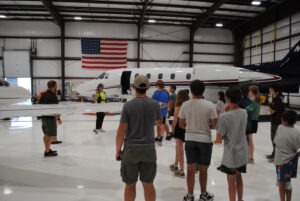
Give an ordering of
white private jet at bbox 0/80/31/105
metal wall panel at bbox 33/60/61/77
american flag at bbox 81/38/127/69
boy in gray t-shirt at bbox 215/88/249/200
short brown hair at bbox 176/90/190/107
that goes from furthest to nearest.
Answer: metal wall panel at bbox 33/60/61/77
american flag at bbox 81/38/127/69
white private jet at bbox 0/80/31/105
short brown hair at bbox 176/90/190/107
boy in gray t-shirt at bbox 215/88/249/200

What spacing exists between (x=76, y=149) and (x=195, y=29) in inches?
844

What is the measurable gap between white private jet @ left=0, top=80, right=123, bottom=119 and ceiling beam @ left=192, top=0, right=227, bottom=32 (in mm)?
17112

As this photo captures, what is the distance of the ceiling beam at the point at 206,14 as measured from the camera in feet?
62.4

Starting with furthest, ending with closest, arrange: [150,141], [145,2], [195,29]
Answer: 1. [195,29]
2. [145,2]
3. [150,141]

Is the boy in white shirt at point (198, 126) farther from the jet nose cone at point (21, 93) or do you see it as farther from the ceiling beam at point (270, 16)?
the ceiling beam at point (270, 16)

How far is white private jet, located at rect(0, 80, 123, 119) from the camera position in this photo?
158 inches

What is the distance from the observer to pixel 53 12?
20.9 meters

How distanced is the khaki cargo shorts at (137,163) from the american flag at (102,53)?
845 inches

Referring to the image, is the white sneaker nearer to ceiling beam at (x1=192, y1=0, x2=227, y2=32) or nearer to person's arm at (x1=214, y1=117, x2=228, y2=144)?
person's arm at (x1=214, y1=117, x2=228, y2=144)

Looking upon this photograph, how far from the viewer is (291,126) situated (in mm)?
3123

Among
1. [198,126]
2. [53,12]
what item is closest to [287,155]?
[198,126]

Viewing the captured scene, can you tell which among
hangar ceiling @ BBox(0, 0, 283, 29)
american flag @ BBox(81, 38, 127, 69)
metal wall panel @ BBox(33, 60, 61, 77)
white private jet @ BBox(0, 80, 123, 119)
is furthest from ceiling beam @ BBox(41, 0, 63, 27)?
white private jet @ BBox(0, 80, 123, 119)

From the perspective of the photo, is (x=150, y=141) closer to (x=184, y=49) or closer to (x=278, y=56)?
(x=278, y=56)

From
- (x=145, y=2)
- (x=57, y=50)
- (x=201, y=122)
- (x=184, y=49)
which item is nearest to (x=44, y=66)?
(x=57, y=50)
